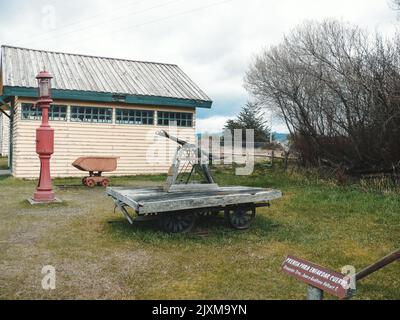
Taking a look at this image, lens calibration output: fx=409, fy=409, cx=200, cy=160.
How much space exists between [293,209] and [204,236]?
3401 millimetres

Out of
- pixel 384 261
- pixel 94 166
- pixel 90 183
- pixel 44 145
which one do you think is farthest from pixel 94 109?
pixel 384 261

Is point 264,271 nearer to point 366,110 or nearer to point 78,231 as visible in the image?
point 78,231

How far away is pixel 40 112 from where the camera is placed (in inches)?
638

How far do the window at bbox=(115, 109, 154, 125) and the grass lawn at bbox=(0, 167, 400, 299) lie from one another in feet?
25.2

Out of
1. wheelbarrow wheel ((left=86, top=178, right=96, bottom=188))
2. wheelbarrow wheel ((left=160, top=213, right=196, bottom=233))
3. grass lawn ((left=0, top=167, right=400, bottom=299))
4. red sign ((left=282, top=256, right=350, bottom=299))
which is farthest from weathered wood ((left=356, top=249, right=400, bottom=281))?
wheelbarrow wheel ((left=86, top=178, right=96, bottom=188))

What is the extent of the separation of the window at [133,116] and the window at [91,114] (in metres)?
0.39

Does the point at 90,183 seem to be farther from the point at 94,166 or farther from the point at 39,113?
the point at 39,113

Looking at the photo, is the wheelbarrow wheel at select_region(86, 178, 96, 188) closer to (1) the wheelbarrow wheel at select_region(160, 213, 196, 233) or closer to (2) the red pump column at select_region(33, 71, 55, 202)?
(2) the red pump column at select_region(33, 71, 55, 202)

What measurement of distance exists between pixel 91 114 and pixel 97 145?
1.30m

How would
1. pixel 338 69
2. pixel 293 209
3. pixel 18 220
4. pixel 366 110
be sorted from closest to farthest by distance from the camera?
pixel 18 220, pixel 293 209, pixel 366 110, pixel 338 69

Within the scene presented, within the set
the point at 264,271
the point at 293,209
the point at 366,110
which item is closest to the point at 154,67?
the point at 366,110

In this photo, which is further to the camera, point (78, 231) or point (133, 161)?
point (133, 161)

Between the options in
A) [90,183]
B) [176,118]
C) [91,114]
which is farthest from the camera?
[176,118]
